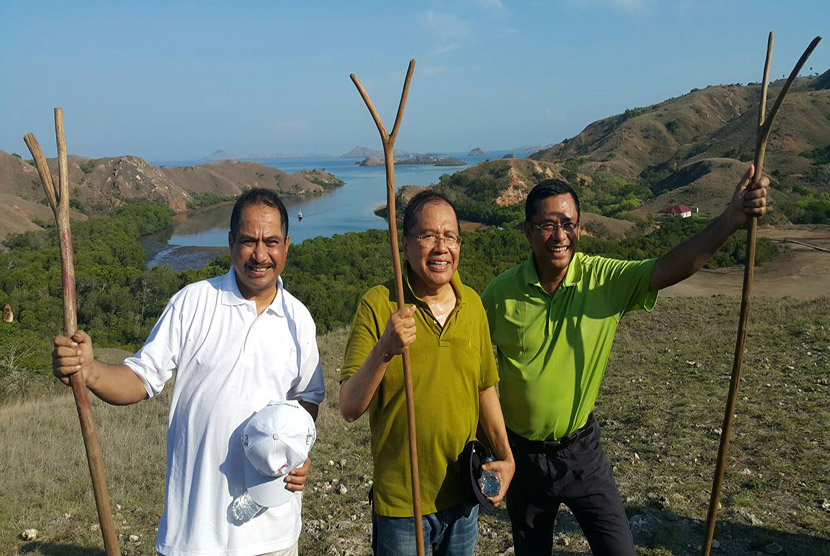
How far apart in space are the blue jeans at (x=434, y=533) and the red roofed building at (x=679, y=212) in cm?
4609

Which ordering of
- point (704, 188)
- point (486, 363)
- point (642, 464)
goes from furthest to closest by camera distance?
point (704, 188) < point (642, 464) < point (486, 363)

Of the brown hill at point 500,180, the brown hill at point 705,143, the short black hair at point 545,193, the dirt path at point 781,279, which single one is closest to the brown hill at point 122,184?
the brown hill at point 500,180

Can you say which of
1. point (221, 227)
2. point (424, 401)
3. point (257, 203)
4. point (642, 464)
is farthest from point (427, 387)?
point (221, 227)

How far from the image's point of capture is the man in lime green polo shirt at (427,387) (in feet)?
7.98

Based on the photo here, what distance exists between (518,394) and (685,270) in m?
0.90

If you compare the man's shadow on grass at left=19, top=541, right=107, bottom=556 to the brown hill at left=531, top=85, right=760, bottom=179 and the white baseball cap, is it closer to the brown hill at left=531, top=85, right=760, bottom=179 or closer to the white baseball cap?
the white baseball cap

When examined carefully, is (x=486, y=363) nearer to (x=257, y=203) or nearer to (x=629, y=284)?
(x=629, y=284)

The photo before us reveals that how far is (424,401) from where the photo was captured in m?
2.44

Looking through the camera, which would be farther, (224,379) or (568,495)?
(568,495)

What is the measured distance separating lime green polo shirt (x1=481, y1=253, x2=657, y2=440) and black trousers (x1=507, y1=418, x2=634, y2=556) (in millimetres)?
87

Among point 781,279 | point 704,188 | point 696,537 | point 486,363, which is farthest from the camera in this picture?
point 704,188

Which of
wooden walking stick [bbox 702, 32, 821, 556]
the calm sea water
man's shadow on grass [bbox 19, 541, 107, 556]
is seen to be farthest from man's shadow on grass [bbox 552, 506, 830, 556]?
the calm sea water

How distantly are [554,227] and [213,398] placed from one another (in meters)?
1.59

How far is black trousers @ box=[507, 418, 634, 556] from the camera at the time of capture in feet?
9.33
